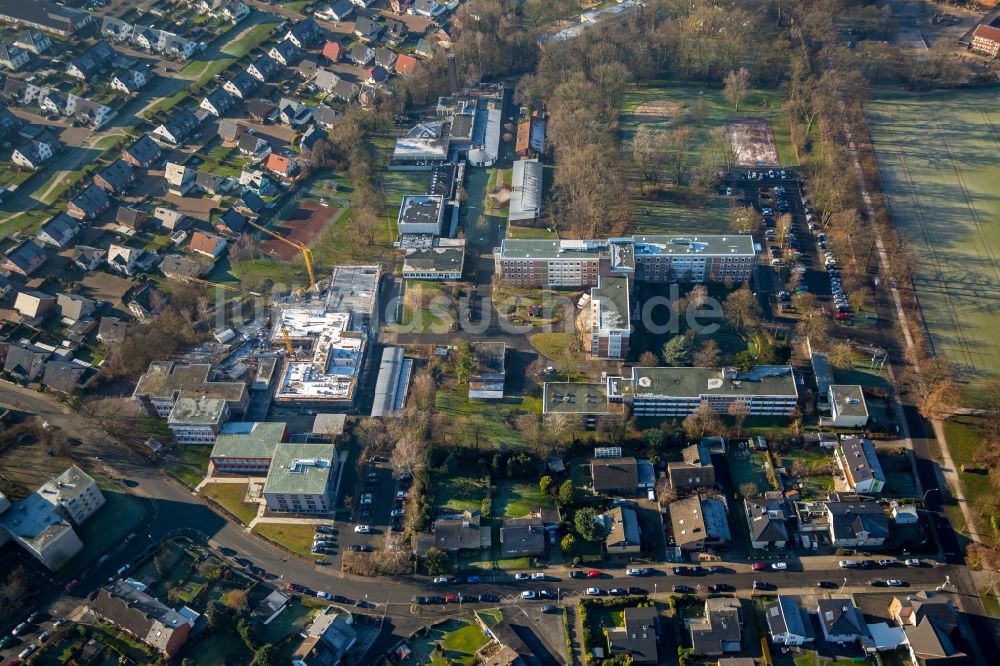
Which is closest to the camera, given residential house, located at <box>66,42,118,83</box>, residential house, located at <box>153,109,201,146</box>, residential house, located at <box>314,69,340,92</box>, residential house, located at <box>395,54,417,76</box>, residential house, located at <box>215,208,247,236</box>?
residential house, located at <box>215,208,247,236</box>

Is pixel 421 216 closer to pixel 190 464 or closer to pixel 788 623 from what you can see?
pixel 190 464

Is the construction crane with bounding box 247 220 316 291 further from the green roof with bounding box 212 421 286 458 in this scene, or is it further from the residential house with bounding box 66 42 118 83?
the residential house with bounding box 66 42 118 83

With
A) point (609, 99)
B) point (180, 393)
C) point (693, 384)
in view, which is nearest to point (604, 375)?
point (693, 384)

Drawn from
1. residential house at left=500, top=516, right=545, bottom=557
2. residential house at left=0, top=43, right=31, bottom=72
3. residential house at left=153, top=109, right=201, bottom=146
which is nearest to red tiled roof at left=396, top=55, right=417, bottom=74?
residential house at left=153, top=109, right=201, bottom=146

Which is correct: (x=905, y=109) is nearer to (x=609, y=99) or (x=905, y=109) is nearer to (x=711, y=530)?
(x=609, y=99)

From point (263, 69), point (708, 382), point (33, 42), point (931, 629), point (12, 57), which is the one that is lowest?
point (931, 629)

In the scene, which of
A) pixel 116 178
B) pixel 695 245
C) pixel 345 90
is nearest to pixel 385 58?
pixel 345 90

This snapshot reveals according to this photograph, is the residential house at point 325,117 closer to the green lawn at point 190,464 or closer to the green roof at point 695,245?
the green roof at point 695,245
